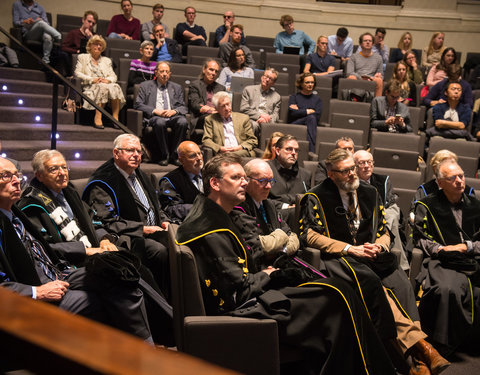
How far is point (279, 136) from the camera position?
174 inches

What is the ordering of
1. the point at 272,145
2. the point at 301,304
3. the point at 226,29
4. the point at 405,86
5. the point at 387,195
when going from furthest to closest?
1. the point at 226,29
2. the point at 405,86
3. the point at 272,145
4. the point at 387,195
5. the point at 301,304

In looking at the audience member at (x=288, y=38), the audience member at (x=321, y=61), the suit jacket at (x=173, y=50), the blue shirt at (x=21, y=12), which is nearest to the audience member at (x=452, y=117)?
the audience member at (x=321, y=61)

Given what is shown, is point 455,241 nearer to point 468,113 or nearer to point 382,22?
point 468,113

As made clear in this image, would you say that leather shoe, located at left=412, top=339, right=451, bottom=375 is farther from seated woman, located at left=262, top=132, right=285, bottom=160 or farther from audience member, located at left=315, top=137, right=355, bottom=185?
seated woman, located at left=262, top=132, right=285, bottom=160

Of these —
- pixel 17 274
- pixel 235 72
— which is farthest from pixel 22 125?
pixel 17 274

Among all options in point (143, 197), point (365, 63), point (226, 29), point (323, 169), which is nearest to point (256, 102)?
point (323, 169)

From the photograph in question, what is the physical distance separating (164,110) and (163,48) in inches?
72.8

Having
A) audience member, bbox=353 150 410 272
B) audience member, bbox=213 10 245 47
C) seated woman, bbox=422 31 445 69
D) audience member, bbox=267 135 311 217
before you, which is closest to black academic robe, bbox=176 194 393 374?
audience member, bbox=353 150 410 272

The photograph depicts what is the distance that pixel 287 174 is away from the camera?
167 inches

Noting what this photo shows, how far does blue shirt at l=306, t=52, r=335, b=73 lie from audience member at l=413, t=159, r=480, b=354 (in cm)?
392

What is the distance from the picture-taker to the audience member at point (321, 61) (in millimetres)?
7223

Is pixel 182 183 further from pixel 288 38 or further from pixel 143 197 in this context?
pixel 288 38

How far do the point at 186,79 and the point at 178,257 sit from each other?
14.0 feet

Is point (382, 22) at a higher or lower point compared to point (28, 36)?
higher
